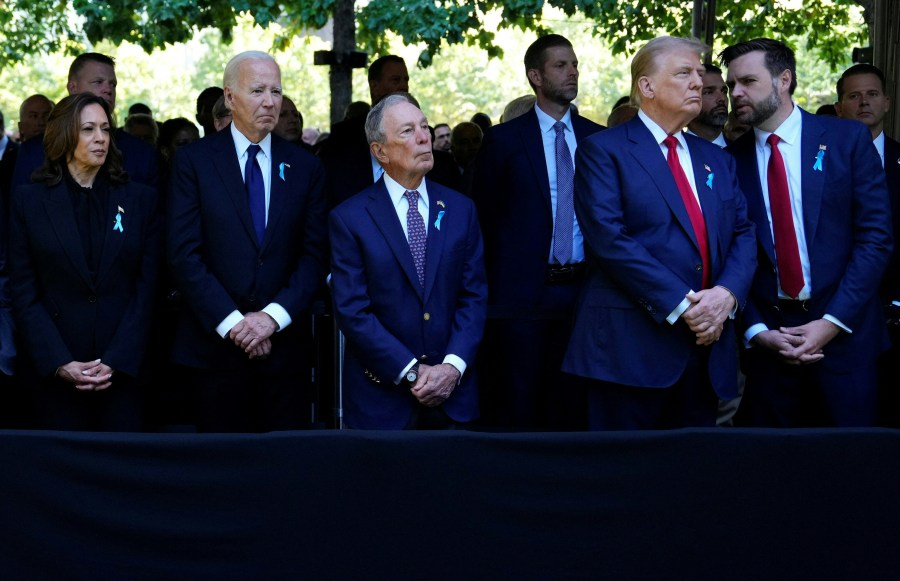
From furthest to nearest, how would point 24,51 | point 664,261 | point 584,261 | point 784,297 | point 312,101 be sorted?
1. point 312,101
2. point 24,51
3. point 584,261
4. point 784,297
5. point 664,261

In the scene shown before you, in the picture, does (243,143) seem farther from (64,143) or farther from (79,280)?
(79,280)

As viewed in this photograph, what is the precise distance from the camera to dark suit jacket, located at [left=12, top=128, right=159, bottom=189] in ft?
18.4

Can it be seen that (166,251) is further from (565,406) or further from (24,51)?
(24,51)

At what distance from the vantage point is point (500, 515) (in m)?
3.46

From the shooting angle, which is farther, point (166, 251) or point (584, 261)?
point (584, 261)

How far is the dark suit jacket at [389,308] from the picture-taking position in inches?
186

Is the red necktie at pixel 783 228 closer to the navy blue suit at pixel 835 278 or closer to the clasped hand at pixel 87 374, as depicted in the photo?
the navy blue suit at pixel 835 278

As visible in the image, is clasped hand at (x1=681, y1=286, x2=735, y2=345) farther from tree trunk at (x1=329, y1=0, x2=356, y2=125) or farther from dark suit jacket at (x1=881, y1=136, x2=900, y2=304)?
tree trunk at (x1=329, y1=0, x2=356, y2=125)

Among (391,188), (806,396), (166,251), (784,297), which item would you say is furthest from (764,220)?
(166,251)

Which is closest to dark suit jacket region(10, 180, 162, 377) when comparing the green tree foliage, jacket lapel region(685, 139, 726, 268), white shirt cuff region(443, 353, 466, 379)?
white shirt cuff region(443, 353, 466, 379)

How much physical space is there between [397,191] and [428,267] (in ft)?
1.15

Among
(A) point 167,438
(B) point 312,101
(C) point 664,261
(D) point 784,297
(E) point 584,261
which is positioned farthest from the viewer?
(B) point 312,101

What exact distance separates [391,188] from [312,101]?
114 feet

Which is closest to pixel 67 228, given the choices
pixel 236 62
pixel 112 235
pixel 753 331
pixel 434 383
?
→ pixel 112 235
